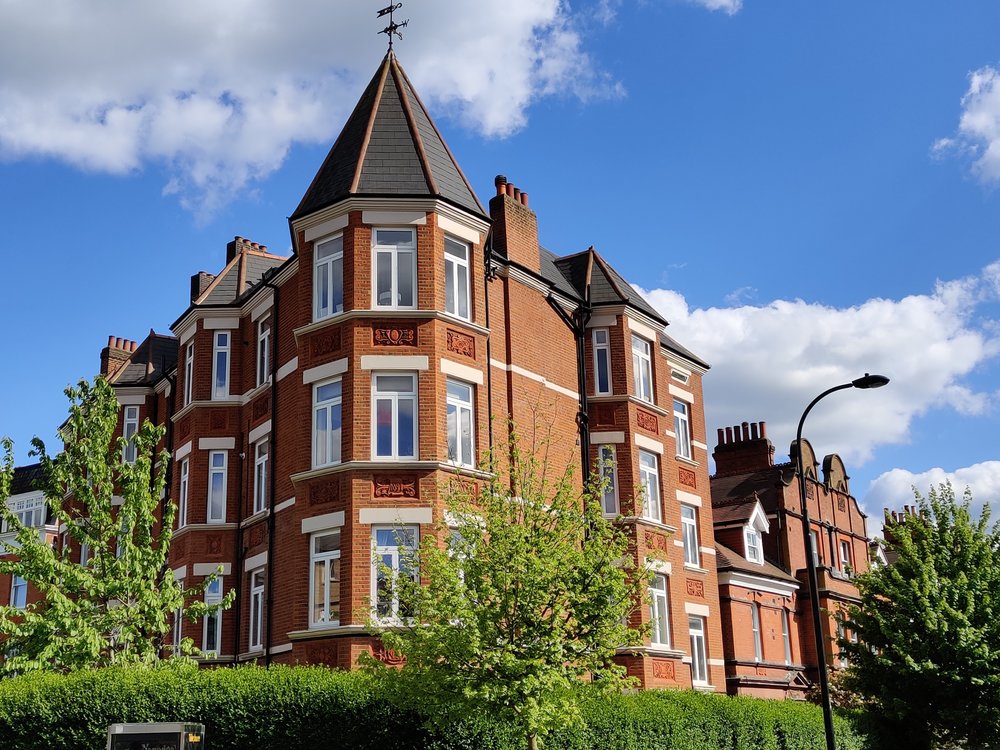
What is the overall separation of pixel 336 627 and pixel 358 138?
444 inches

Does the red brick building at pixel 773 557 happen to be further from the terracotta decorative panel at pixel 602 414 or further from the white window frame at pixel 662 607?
the terracotta decorative panel at pixel 602 414

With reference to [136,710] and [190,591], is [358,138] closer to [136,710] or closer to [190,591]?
[190,591]

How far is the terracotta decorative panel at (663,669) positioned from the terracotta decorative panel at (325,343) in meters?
11.5

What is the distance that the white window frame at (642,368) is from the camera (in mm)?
29062

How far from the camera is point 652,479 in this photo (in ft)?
95.2

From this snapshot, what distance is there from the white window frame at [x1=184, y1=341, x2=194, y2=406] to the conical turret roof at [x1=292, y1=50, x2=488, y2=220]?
22.8 feet

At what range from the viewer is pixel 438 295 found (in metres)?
22.6

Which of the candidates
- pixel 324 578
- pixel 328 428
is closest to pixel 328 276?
pixel 328 428

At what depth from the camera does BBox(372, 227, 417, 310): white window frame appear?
22547 mm

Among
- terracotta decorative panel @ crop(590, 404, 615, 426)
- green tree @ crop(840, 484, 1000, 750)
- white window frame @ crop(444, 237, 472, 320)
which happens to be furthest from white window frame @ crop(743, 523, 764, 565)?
white window frame @ crop(444, 237, 472, 320)

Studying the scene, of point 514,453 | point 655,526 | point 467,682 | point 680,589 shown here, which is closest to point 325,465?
point 514,453

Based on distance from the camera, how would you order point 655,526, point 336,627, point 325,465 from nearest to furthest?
1. point 336,627
2. point 325,465
3. point 655,526

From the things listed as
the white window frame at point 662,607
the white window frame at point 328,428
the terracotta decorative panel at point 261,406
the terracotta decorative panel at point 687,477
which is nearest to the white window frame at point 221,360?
the terracotta decorative panel at point 261,406

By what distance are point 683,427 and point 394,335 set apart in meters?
13.8
